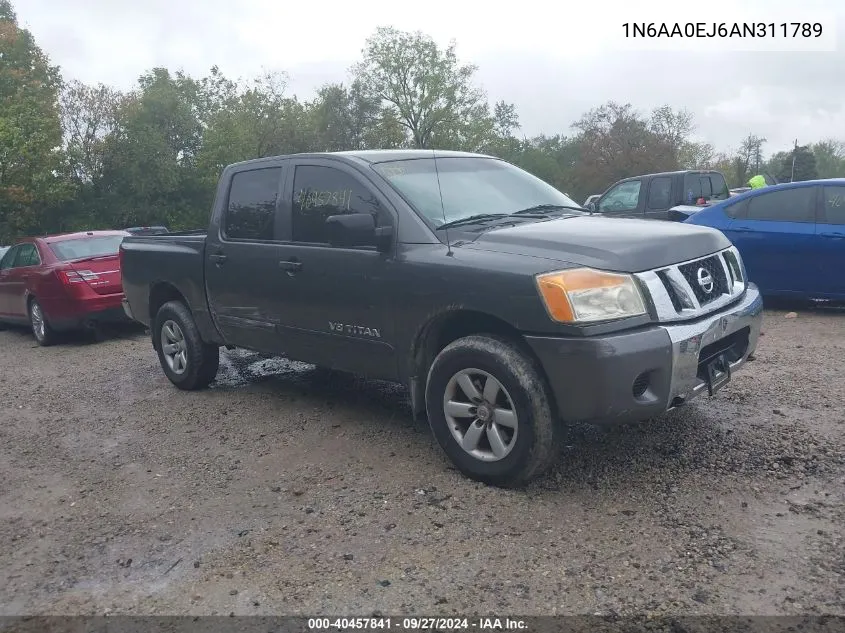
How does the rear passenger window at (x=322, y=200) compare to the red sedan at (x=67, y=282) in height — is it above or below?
above

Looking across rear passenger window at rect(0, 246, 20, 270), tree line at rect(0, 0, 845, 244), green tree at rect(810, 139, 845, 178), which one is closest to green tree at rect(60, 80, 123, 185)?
tree line at rect(0, 0, 845, 244)

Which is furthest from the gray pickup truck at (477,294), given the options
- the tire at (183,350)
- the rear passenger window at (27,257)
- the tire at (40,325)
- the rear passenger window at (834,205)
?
the rear passenger window at (27,257)

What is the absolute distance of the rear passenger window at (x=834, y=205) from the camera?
8.11m

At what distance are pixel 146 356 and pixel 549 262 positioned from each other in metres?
6.08

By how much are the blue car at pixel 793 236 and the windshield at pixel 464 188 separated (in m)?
4.02

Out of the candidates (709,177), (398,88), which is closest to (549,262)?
(709,177)

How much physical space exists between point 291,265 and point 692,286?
2.54 metres

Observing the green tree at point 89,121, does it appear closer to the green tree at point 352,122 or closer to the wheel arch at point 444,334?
the green tree at point 352,122

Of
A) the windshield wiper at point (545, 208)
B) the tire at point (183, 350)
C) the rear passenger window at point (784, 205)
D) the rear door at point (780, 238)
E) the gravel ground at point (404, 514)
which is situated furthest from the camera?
the rear passenger window at point (784, 205)

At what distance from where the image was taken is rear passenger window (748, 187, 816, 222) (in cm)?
838

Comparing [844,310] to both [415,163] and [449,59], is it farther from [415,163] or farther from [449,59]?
[449,59]

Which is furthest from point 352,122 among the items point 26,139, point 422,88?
point 26,139

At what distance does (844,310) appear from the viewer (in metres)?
8.62

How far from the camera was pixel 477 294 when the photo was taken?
13.2 feet
